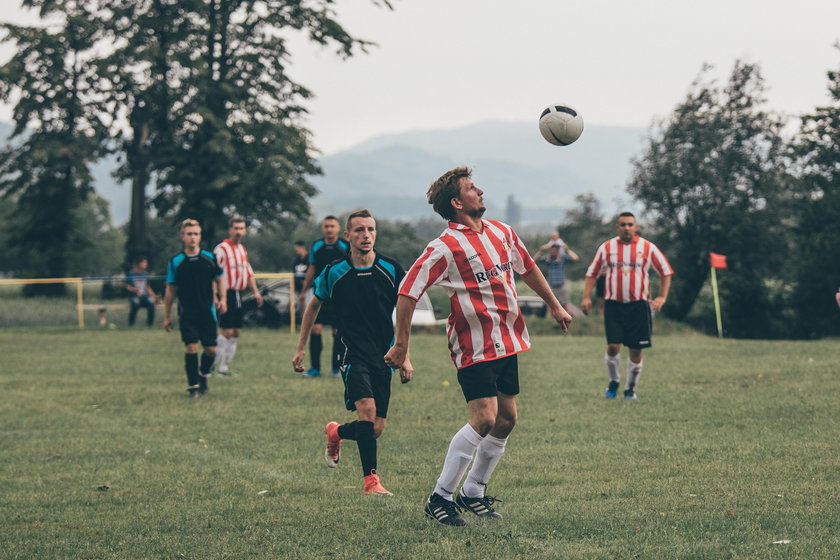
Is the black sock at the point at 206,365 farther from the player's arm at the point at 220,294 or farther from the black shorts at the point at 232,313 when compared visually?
the black shorts at the point at 232,313

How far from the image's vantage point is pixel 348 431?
26.0ft

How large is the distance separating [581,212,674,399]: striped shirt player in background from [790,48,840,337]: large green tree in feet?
68.5

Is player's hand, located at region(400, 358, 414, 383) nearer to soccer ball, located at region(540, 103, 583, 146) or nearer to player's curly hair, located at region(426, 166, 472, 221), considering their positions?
Result: player's curly hair, located at region(426, 166, 472, 221)

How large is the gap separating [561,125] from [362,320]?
2131 mm

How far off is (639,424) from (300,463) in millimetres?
3888

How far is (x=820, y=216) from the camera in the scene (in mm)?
34000

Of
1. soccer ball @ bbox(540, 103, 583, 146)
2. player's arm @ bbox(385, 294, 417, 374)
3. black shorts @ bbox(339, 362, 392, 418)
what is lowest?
black shorts @ bbox(339, 362, 392, 418)

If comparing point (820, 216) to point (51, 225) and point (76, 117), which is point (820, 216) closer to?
point (76, 117)

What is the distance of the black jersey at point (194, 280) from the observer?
13797mm

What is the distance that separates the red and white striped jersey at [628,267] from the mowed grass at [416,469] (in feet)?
4.60

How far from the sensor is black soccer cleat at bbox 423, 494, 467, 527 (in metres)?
6.62

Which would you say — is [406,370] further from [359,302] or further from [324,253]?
[324,253]

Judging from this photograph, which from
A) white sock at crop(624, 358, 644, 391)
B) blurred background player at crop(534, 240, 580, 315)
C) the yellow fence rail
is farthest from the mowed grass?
the yellow fence rail

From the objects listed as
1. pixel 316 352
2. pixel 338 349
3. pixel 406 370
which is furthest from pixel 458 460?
pixel 316 352
